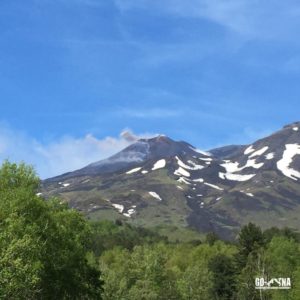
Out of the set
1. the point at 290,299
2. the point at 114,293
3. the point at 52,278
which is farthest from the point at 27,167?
the point at 114,293

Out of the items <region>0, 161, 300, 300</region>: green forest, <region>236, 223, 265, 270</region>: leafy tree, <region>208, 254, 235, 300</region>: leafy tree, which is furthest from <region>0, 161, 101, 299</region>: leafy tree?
<region>236, 223, 265, 270</region>: leafy tree

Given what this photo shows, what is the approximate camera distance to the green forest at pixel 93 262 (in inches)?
1730

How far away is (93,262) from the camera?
126625 millimetres

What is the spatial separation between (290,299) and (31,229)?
54.9 m

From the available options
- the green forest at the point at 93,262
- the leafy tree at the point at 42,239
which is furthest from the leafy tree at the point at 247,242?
the leafy tree at the point at 42,239

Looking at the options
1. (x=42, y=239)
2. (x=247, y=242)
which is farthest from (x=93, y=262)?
(x=42, y=239)

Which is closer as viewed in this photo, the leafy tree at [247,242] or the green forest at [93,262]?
the green forest at [93,262]

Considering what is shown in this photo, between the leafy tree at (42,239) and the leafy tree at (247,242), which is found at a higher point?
the leafy tree at (247,242)

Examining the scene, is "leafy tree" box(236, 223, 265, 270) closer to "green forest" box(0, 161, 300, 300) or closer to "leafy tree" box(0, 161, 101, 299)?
"green forest" box(0, 161, 300, 300)

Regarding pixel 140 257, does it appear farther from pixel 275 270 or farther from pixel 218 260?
pixel 275 270

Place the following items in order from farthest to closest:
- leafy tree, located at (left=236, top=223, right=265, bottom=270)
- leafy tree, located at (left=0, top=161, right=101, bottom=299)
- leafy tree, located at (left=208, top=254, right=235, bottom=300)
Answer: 1. leafy tree, located at (left=236, top=223, right=265, bottom=270)
2. leafy tree, located at (left=208, top=254, right=235, bottom=300)
3. leafy tree, located at (left=0, top=161, right=101, bottom=299)

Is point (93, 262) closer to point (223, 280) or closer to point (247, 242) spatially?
point (223, 280)

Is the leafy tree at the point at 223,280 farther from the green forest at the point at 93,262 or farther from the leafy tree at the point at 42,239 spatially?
the leafy tree at the point at 42,239

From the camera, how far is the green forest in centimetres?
4393
